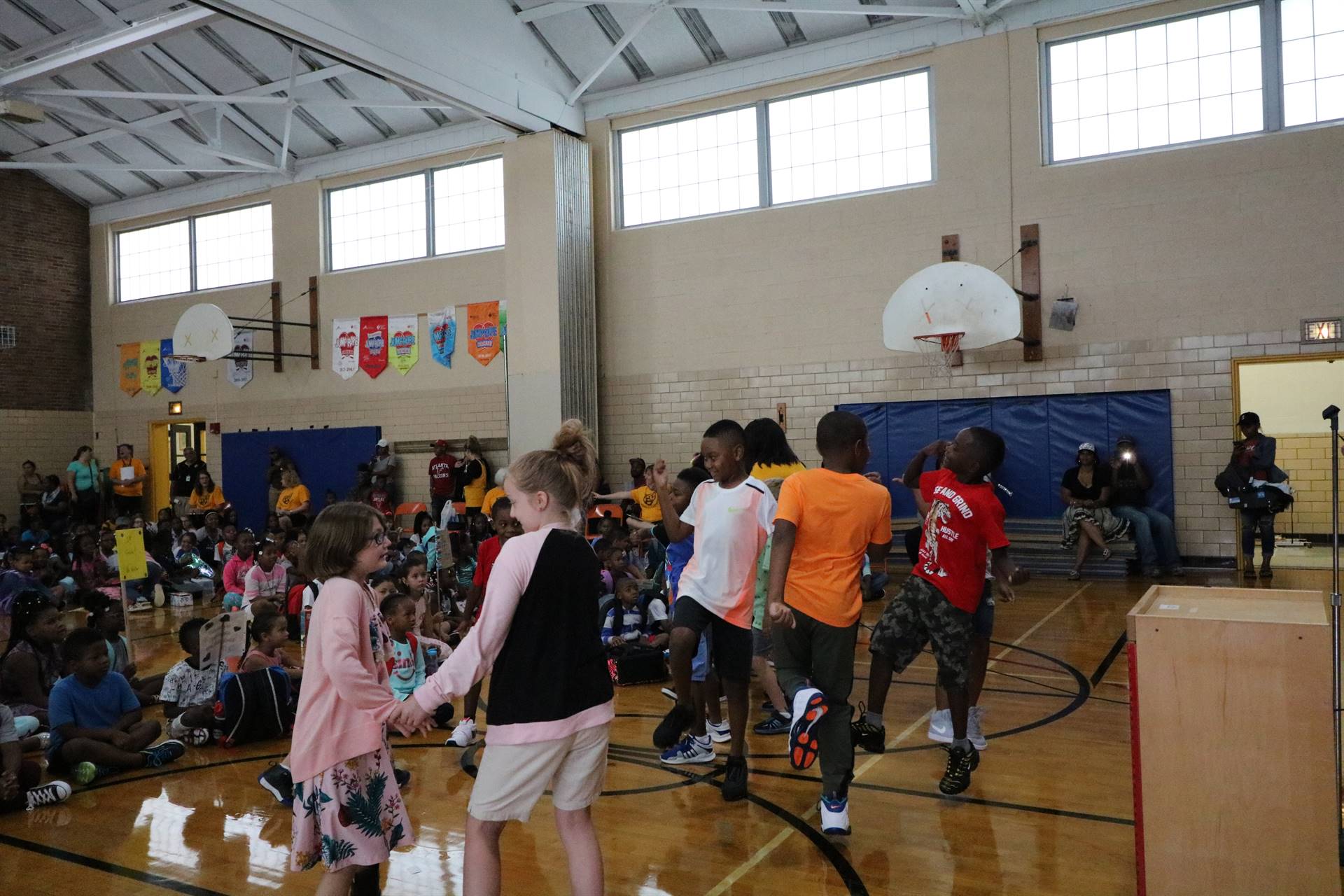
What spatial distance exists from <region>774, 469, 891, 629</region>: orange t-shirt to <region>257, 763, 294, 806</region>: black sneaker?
2374 millimetres

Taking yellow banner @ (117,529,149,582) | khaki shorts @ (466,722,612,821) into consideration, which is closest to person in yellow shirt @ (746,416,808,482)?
khaki shorts @ (466,722,612,821)

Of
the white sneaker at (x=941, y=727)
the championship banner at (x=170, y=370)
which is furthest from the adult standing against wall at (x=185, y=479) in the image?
the white sneaker at (x=941, y=727)

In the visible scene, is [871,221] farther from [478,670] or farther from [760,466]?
[478,670]

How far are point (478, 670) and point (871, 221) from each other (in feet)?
33.7

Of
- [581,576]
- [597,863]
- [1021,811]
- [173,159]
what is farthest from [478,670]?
[173,159]

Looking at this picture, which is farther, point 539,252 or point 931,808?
point 539,252

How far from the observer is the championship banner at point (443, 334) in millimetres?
14516

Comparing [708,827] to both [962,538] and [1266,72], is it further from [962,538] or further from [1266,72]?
[1266,72]

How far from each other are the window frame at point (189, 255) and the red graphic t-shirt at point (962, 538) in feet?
47.7

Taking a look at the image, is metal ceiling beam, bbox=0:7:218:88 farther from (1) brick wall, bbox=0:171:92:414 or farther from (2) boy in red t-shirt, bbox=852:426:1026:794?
(2) boy in red t-shirt, bbox=852:426:1026:794

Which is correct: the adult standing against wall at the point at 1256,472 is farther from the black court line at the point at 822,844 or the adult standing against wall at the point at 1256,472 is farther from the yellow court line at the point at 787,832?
A: the black court line at the point at 822,844

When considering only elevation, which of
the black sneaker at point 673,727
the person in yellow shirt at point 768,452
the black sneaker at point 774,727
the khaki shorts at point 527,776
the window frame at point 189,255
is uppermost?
the window frame at point 189,255

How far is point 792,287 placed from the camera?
40.3ft

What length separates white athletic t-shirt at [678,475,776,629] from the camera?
4086 millimetres
